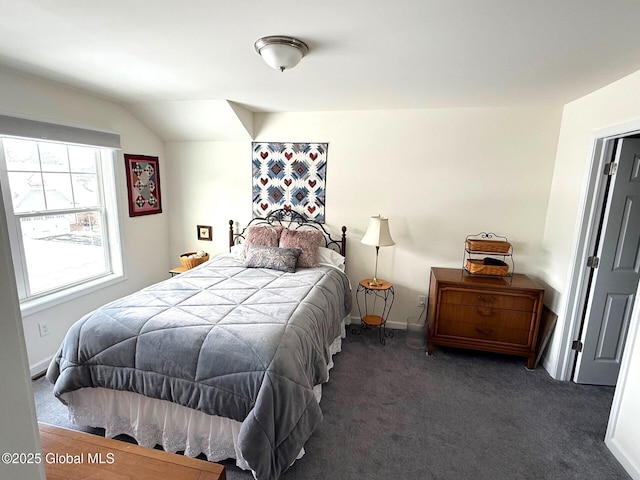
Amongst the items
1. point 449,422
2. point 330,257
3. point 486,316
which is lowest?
point 449,422

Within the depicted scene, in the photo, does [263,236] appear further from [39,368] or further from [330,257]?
[39,368]

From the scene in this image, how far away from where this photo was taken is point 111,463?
118 centimetres

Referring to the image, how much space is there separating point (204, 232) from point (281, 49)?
8.96 ft

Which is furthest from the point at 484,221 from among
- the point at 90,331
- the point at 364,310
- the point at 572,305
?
the point at 90,331

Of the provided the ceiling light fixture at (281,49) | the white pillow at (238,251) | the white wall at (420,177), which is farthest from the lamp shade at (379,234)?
the ceiling light fixture at (281,49)

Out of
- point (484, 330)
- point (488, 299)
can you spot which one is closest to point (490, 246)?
point (488, 299)

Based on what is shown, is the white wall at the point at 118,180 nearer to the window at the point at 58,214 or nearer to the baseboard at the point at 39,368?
the baseboard at the point at 39,368

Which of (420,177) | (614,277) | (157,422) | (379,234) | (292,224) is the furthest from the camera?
(292,224)

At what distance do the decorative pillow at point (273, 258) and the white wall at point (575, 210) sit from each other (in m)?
2.31

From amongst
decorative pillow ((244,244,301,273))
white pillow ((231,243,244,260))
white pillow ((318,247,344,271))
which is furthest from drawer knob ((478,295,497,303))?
white pillow ((231,243,244,260))

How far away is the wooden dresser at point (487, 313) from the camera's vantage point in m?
2.79

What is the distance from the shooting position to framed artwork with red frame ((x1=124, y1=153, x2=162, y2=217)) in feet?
11.4

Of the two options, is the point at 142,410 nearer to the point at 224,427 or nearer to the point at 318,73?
the point at 224,427

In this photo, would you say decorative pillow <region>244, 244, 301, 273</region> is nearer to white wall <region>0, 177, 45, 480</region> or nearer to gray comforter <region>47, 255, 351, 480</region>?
gray comforter <region>47, 255, 351, 480</region>
